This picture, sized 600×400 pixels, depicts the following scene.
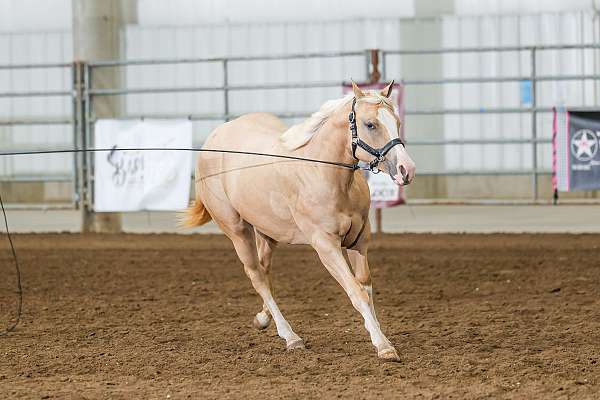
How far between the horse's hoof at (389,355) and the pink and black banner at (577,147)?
6286 millimetres

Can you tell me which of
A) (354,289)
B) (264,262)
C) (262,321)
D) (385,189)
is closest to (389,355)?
(354,289)

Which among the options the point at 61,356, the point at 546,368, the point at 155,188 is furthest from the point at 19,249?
the point at 546,368

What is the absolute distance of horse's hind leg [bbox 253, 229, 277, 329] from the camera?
19.8 feet

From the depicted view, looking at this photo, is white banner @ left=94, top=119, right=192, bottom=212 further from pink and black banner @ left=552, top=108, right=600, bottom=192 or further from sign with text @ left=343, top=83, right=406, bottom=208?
pink and black banner @ left=552, top=108, right=600, bottom=192

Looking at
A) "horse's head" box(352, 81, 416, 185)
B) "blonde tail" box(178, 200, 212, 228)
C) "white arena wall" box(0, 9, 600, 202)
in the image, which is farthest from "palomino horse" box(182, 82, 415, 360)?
"white arena wall" box(0, 9, 600, 202)

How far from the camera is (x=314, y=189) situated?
527 centimetres

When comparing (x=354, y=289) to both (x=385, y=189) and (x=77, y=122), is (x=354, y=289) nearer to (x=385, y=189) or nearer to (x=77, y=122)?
(x=385, y=189)

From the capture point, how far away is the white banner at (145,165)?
38.1 ft

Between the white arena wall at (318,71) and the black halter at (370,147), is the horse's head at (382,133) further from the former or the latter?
the white arena wall at (318,71)

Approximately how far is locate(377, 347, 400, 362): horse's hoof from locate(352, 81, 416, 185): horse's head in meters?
0.86

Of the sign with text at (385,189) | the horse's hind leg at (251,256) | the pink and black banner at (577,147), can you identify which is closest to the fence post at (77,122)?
the sign with text at (385,189)

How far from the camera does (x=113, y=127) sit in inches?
467

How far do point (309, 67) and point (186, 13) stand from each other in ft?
9.18

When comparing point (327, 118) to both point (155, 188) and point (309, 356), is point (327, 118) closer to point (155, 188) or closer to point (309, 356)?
point (309, 356)
